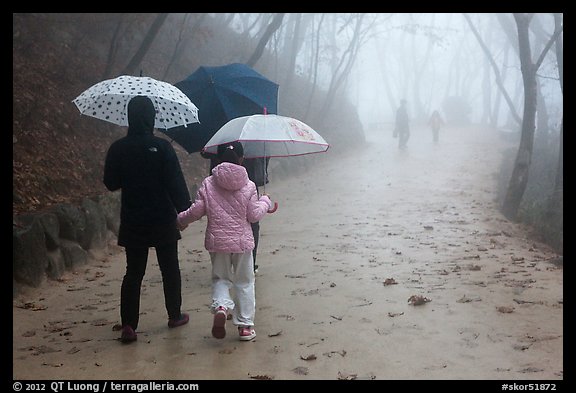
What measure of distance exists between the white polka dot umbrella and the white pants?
1.50 meters

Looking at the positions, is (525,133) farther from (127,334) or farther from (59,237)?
(127,334)

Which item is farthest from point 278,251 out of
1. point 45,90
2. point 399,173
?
point 399,173

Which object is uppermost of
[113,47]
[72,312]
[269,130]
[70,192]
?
[113,47]

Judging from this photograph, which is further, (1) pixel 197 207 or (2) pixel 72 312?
(2) pixel 72 312

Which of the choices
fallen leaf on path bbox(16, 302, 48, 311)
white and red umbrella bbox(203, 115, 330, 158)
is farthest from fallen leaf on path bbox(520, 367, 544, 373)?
fallen leaf on path bbox(16, 302, 48, 311)

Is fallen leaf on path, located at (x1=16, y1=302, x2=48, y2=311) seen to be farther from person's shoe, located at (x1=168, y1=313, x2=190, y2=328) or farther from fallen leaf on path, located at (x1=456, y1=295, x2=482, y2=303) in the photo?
fallen leaf on path, located at (x1=456, y1=295, x2=482, y2=303)

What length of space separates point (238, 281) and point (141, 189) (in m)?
1.16

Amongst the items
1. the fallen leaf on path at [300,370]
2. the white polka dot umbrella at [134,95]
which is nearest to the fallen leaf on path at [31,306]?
the white polka dot umbrella at [134,95]

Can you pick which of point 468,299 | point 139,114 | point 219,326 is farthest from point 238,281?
point 468,299

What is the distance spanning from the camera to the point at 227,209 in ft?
15.9

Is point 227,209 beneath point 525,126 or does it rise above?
beneath

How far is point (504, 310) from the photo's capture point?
225 inches

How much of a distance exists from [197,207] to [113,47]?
28.8 ft
